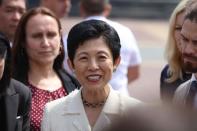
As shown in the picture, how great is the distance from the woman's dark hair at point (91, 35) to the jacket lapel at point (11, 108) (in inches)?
20.7

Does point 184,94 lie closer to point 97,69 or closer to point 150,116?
point 97,69

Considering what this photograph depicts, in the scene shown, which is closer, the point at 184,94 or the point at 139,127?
the point at 139,127

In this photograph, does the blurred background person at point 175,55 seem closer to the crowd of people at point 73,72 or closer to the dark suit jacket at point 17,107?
the crowd of people at point 73,72

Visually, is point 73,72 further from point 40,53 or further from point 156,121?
point 156,121

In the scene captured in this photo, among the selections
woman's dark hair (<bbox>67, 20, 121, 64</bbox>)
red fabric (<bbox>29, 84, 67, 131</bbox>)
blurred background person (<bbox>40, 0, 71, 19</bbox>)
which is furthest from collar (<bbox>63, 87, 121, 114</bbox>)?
blurred background person (<bbox>40, 0, 71, 19</bbox>)

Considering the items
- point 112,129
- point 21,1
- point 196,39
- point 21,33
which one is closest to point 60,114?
point 196,39

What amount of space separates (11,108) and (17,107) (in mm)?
43

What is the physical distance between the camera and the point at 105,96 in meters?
2.57

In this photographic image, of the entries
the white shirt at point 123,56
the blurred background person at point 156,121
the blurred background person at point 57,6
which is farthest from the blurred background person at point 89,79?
the blurred background person at point 57,6

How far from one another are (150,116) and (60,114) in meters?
1.71

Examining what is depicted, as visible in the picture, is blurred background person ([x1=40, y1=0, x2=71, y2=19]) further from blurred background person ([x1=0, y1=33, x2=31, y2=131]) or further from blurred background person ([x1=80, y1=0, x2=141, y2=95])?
blurred background person ([x1=0, y1=33, x2=31, y2=131])

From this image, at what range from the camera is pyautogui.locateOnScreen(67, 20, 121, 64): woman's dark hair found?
8.27 ft

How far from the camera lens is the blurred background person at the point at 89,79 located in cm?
250

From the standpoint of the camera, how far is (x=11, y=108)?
2.94 metres
